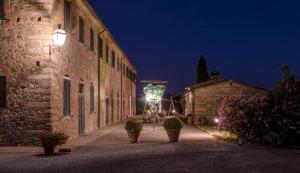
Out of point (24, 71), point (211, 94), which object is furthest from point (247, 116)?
point (211, 94)

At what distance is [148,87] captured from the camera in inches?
1163

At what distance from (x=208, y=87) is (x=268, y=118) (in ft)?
43.3

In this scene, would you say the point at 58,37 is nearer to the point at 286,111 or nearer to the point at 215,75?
the point at 286,111

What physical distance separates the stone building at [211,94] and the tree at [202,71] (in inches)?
851

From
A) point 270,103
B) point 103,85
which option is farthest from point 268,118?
point 103,85

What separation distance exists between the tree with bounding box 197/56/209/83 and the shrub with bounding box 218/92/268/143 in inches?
1340

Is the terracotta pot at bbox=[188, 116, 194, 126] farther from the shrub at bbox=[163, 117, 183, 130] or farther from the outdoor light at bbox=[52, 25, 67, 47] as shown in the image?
the outdoor light at bbox=[52, 25, 67, 47]

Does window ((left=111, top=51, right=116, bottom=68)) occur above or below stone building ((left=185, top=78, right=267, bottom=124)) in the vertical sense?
above

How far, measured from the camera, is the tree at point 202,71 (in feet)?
165

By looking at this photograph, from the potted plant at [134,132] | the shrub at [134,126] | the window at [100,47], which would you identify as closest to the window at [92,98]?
the window at [100,47]

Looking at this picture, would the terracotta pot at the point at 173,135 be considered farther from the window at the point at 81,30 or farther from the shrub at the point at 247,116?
the window at the point at 81,30

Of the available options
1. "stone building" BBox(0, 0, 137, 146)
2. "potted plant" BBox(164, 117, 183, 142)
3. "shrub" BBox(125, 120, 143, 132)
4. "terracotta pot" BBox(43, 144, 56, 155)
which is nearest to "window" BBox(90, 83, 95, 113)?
"stone building" BBox(0, 0, 137, 146)

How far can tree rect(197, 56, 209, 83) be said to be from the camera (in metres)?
50.4

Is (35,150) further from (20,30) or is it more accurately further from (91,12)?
(91,12)
